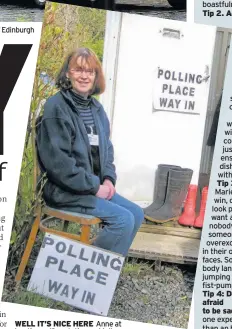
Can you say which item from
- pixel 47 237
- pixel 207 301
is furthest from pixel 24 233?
pixel 207 301

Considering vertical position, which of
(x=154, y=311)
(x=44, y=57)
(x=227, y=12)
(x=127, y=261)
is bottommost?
(x=154, y=311)

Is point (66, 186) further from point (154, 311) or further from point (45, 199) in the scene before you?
point (154, 311)

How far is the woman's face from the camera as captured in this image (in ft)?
9.12

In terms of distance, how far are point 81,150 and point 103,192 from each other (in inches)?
7.8

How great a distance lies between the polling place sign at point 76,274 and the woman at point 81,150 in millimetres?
95

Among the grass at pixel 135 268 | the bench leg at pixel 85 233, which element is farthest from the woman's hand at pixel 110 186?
the grass at pixel 135 268

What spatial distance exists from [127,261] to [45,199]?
1.41 ft

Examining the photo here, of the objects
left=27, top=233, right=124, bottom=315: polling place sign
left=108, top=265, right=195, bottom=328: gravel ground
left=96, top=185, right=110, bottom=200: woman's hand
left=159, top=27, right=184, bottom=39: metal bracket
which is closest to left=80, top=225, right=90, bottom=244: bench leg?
left=27, top=233, right=124, bottom=315: polling place sign

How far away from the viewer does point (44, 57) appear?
9.08ft

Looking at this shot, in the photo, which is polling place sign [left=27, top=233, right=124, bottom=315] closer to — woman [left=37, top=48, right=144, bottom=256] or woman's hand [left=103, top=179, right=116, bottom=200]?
woman [left=37, top=48, right=144, bottom=256]

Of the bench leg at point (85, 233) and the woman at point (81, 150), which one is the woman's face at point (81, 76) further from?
the bench leg at point (85, 233)

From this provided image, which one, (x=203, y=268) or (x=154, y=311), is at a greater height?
(x=203, y=268)

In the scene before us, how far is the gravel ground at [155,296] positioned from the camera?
2.90 metres

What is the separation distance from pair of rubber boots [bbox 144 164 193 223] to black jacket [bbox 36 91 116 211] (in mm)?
222
